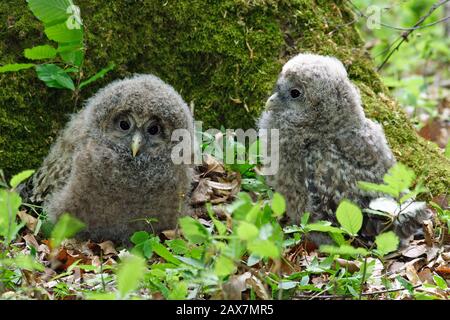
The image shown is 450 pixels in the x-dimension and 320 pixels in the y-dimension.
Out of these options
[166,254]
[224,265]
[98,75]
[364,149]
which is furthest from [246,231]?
[98,75]

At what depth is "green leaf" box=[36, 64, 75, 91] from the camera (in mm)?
5074

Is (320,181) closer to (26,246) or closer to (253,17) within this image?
(253,17)

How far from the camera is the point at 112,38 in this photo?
543 centimetres

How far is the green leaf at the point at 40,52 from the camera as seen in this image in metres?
4.83

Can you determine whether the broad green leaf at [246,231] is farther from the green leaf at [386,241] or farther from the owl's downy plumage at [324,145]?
the owl's downy plumage at [324,145]

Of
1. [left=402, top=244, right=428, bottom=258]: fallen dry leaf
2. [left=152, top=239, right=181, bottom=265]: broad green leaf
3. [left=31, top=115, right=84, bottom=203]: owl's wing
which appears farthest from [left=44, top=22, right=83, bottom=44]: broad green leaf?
[left=402, top=244, right=428, bottom=258]: fallen dry leaf

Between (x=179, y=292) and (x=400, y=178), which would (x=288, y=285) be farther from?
(x=400, y=178)

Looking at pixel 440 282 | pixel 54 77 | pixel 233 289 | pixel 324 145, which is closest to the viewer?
pixel 233 289

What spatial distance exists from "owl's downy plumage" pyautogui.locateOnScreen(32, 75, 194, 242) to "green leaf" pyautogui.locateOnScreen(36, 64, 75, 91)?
11.6 inches

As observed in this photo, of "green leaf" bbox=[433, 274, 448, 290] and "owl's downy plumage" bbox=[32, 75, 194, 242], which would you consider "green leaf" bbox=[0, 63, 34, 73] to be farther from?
"green leaf" bbox=[433, 274, 448, 290]

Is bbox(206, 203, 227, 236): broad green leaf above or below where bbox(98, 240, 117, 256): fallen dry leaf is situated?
above

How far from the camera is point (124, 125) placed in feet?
15.9

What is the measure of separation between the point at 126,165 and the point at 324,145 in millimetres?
1335
